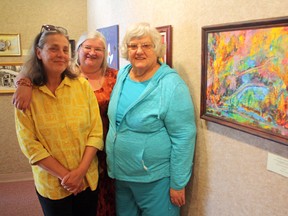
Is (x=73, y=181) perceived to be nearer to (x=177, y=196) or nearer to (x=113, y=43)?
(x=177, y=196)

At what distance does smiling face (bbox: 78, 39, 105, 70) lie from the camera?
1.83 metres

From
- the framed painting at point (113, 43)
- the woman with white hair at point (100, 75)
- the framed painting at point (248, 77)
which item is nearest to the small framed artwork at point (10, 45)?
the framed painting at point (113, 43)

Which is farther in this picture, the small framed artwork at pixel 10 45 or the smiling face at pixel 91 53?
the small framed artwork at pixel 10 45

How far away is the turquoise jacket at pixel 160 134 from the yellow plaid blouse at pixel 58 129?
19 centimetres

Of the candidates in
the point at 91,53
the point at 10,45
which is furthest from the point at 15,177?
the point at 91,53

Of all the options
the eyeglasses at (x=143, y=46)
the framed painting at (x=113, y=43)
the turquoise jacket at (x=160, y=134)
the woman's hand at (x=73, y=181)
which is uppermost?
the framed painting at (x=113, y=43)

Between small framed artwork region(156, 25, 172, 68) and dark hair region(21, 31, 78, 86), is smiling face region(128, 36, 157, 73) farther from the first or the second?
dark hair region(21, 31, 78, 86)

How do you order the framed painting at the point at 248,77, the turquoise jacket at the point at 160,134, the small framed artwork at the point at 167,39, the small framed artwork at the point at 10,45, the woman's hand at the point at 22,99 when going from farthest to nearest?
1. the small framed artwork at the point at 10,45
2. the small framed artwork at the point at 167,39
3. the turquoise jacket at the point at 160,134
4. the woman's hand at the point at 22,99
5. the framed painting at the point at 248,77

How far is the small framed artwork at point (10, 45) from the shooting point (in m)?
3.16

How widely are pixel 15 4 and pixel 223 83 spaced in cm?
283

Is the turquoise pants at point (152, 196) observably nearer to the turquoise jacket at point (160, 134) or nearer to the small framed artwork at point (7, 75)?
the turquoise jacket at point (160, 134)

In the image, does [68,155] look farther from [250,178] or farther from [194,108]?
[250,178]

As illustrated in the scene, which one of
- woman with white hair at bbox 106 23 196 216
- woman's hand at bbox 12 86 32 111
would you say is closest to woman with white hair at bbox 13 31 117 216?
woman with white hair at bbox 106 23 196 216

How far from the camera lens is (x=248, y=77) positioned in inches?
44.9
